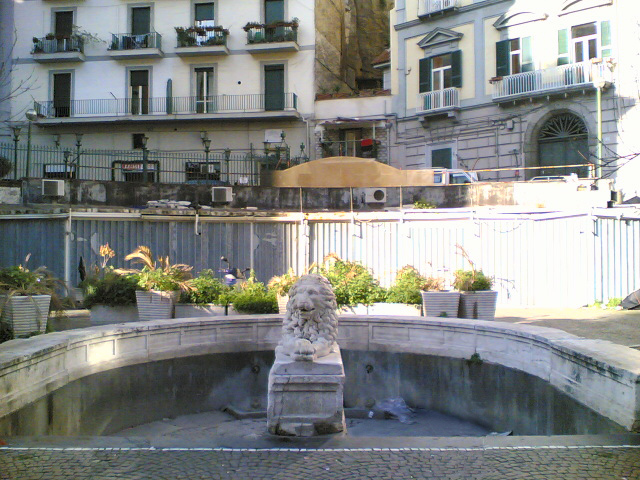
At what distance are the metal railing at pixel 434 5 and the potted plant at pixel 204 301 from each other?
2250 cm

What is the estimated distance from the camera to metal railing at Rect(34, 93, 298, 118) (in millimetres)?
33250

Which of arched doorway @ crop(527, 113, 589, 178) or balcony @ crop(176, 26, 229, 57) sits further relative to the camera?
balcony @ crop(176, 26, 229, 57)

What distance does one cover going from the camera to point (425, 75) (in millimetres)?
30688

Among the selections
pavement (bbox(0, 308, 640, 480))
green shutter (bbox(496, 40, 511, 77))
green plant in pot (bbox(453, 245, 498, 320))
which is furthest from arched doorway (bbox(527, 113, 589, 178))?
pavement (bbox(0, 308, 640, 480))

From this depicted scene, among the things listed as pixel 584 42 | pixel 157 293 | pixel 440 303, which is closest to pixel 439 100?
pixel 584 42

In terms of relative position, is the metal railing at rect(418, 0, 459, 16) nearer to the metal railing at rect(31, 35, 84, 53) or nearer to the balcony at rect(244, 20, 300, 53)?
the balcony at rect(244, 20, 300, 53)

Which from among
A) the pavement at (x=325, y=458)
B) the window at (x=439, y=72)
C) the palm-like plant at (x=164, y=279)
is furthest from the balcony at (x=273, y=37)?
the pavement at (x=325, y=458)

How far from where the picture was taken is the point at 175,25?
1339 inches

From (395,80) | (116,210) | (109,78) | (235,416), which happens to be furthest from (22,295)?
(109,78)

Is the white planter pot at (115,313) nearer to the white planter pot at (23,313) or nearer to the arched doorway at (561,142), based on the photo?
the white planter pot at (23,313)

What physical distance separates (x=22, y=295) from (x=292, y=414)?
154 inches

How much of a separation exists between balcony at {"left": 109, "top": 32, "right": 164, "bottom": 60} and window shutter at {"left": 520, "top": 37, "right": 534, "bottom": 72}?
58.3 feet

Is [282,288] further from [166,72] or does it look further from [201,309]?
[166,72]

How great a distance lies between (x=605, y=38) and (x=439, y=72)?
7633 mm
